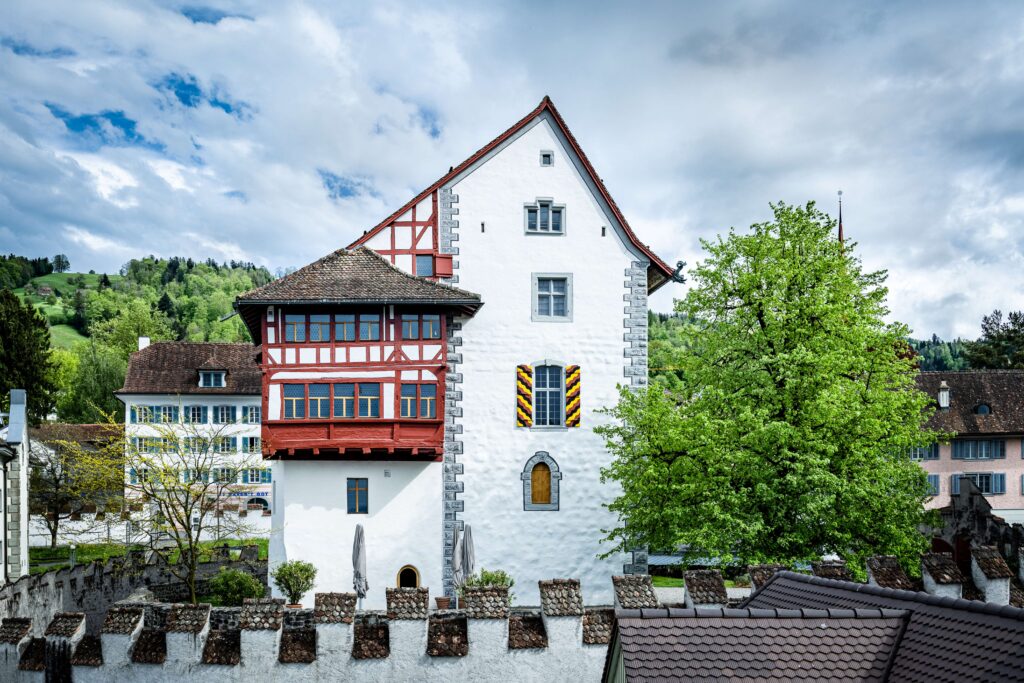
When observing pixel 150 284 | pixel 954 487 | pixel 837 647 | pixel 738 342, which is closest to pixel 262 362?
pixel 738 342

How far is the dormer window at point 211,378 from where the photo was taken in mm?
51656

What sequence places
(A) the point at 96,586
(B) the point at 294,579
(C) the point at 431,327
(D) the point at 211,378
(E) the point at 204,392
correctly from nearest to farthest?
(A) the point at 96,586 → (B) the point at 294,579 → (C) the point at 431,327 → (E) the point at 204,392 → (D) the point at 211,378

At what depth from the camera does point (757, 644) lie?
8391 mm

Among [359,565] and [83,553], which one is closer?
[359,565]

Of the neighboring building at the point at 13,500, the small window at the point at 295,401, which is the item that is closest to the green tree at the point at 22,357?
the neighboring building at the point at 13,500

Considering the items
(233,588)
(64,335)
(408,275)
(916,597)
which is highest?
(64,335)

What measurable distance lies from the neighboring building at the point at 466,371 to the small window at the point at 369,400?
0.10ft

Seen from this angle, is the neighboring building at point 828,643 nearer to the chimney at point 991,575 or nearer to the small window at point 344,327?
→ the chimney at point 991,575

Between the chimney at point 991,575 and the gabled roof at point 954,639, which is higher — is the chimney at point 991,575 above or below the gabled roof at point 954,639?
below

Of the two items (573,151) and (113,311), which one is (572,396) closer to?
(573,151)

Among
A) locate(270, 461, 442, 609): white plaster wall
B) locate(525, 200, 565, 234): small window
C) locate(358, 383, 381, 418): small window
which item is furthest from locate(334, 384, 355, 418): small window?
locate(525, 200, 565, 234): small window

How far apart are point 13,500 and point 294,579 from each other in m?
7.58

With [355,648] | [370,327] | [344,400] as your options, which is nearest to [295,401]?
[344,400]

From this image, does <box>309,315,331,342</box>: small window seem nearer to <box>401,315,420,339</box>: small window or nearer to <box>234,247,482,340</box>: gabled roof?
<box>234,247,482,340</box>: gabled roof
